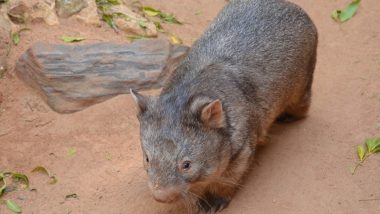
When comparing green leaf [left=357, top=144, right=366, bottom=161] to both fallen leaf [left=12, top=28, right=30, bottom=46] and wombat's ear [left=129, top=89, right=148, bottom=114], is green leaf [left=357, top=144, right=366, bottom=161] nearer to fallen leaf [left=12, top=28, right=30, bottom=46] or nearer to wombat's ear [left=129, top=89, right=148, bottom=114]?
wombat's ear [left=129, top=89, right=148, bottom=114]

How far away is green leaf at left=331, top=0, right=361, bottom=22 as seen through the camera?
32.5 ft

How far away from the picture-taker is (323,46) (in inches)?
376

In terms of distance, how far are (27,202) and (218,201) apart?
1983 mm

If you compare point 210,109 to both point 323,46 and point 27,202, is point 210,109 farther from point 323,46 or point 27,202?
point 323,46

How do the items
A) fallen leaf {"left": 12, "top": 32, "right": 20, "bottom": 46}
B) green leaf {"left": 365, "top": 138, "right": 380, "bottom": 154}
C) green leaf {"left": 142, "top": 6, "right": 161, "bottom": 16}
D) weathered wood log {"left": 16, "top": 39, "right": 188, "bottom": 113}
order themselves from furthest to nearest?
1. green leaf {"left": 142, "top": 6, "right": 161, "bottom": 16}
2. fallen leaf {"left": 12, "top": 32, "right": 20, "bottom": 46}
3. weathered wood log {"left": 16, "top": 39, "right": 188, "bottom": 113}
4. green leaf {"left": 365, "top": 138, "right": 380, "bottom": 154}

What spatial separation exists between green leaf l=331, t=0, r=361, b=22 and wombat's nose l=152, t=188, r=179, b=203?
210 inches

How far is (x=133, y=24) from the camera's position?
9.15m

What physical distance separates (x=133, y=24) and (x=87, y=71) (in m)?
1.41

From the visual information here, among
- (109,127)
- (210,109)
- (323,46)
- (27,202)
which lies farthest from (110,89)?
(323,46)

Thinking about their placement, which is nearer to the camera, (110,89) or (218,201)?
(218,201)

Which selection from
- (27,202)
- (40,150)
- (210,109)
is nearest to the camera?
(210,109)

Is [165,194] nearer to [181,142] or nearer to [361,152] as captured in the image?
[181,142]

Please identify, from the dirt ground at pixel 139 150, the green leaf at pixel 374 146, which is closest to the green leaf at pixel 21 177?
the dirt ground at pixel 139 150

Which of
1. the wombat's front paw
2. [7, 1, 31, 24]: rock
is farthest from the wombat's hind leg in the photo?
Answer: [7, 1, 31, 24]: rock
